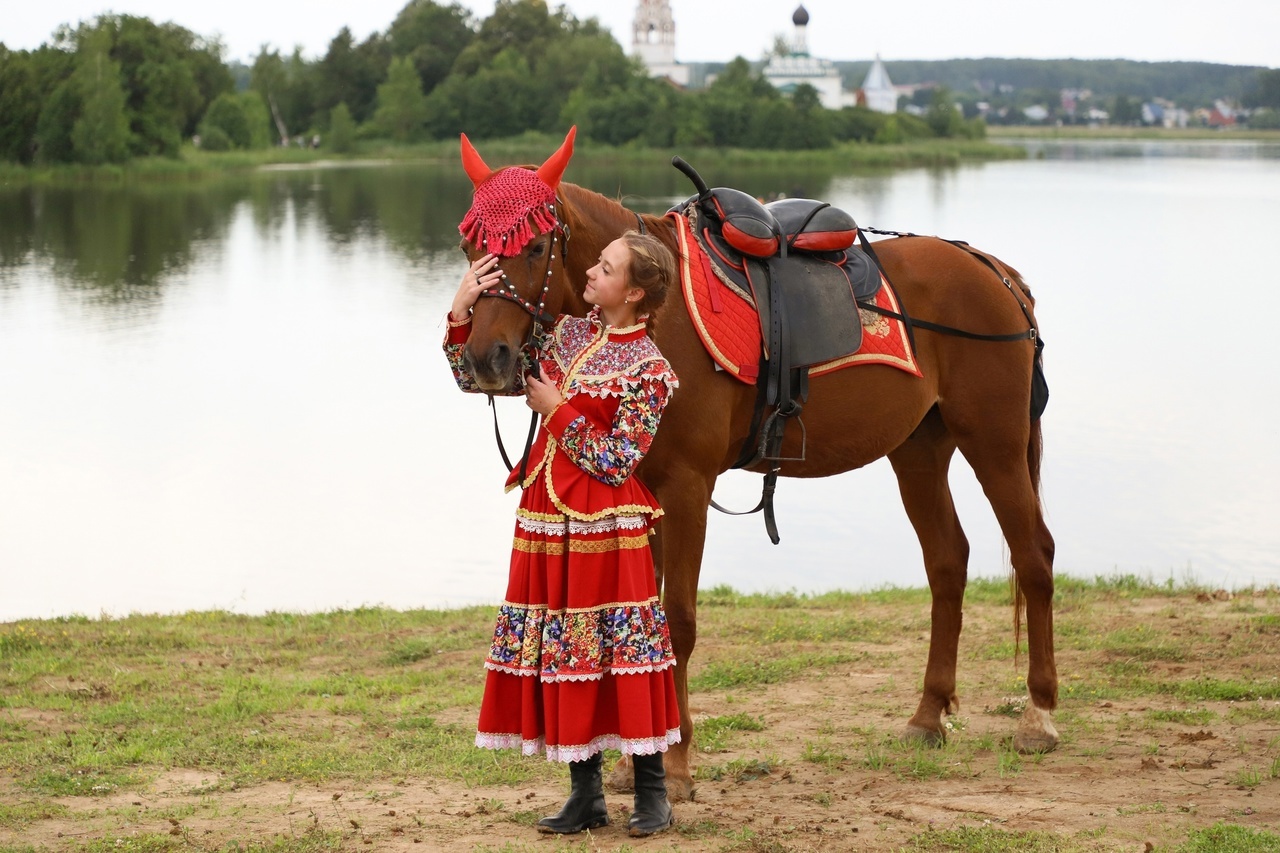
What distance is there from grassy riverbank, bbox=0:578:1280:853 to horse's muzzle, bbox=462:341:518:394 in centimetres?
138

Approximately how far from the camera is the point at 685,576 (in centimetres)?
439

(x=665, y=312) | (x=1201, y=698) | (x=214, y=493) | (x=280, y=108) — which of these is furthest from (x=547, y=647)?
(x=280, y=108)

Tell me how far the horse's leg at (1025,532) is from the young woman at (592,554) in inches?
79.6

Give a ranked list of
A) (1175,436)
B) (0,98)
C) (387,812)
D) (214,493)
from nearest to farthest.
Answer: (387,812) → (214,493) → (1175,436) → (0,98)

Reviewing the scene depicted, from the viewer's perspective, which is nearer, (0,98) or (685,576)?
(685,576)

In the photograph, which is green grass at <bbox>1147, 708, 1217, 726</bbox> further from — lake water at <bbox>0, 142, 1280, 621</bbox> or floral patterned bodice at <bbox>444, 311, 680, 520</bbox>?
lake water at <bbox>0, 142, 1280, 621</bbox>

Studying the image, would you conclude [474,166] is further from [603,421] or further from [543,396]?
[603,421]

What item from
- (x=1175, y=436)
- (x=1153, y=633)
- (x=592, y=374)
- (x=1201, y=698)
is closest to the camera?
(x=592, y=374)

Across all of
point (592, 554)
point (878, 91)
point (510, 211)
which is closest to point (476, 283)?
point (510, 211)

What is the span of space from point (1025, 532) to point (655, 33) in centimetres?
14576

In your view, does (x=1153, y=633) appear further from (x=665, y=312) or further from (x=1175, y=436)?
(x=1175, y=436)

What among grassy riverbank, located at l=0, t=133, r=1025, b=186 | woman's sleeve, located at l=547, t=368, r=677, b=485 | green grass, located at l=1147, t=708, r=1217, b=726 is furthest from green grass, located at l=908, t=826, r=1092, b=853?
grassy riverbank, located at l=0, t=133, r=1025, b=186

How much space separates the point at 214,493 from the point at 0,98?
4633cm

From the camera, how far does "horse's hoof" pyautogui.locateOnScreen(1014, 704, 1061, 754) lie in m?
5.18
